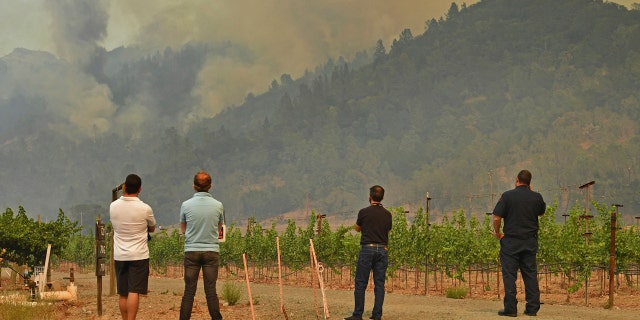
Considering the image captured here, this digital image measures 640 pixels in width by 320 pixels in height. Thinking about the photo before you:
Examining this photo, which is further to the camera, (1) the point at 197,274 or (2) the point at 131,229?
(1) the point at 197,274

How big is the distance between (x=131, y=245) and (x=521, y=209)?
5480mm

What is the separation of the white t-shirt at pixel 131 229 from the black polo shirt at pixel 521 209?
497 cm

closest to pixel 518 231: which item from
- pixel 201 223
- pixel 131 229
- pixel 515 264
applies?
pixel 515 264

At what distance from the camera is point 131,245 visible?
1022 cm

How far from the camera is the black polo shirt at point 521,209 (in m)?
12.3

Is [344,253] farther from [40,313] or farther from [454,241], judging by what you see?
[40,313]

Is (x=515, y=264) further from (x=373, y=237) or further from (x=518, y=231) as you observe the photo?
(x=373, y=237)

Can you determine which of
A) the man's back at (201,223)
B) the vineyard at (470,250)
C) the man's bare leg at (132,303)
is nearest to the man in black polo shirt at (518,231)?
the man's back at (201,223)

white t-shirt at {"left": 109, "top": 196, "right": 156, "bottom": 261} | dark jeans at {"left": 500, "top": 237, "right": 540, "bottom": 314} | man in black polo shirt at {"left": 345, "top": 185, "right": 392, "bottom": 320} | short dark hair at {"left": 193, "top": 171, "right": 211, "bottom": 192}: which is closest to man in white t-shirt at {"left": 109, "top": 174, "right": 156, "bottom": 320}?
white t-shirt at {"left": 109, "top": 196, "right": 156, "bottom": 261}

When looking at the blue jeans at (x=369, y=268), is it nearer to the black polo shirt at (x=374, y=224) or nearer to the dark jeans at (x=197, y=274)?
the black polo shirt at (x=374, y=224)

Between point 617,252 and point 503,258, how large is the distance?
1556 centimetres

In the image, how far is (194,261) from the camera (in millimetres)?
10734

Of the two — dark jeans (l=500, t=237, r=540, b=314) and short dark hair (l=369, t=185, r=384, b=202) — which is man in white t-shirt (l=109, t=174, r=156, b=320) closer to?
short dark hair (l=369, t=185, r=384, b=202)

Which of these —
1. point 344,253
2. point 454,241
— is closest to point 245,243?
point 344,253
